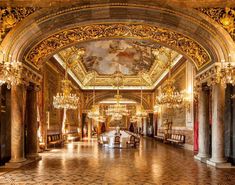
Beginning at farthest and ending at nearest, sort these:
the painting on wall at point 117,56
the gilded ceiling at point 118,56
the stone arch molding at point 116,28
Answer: the painting on wall at point 117,56 < the gilded ceiling at point 118,56 < the stone arch molding at point 116,28

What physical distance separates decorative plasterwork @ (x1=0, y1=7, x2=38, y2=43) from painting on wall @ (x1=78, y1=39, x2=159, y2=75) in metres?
10.5

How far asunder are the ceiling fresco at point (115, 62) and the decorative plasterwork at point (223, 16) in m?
7.84

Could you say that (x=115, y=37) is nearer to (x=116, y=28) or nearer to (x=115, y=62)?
(x=116, y=28)

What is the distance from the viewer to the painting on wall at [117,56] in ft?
69.2

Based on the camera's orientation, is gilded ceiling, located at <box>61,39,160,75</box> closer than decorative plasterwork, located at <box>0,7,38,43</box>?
No

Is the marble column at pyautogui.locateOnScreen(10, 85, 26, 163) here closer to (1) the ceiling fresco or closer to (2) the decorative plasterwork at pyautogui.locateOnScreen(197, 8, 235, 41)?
(2) the decorative plasterwork at pyautogui.locateOnScreen(197, 8, 235, 41)

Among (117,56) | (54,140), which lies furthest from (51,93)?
(117,56)

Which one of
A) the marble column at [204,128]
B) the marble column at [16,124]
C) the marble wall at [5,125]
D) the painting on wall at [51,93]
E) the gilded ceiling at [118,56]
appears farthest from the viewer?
the gilded ceiling at [118,56]

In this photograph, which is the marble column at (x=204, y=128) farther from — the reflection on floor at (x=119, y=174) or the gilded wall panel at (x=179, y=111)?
the gilded wall panel at (x=179, y=111)

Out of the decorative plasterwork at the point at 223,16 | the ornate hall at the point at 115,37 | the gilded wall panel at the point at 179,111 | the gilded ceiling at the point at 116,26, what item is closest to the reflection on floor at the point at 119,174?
the ornate hall at the point at 115,37

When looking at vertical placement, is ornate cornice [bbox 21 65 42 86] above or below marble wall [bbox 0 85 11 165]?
above

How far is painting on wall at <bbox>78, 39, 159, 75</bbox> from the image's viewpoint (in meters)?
21.1

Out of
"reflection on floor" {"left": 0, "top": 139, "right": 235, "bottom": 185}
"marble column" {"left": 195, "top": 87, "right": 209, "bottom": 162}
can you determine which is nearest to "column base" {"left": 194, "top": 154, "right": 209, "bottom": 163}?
"marble column" {"left": 195, "top": 87, "right": 209, "bottom": 162}

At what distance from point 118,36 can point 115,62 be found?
1341cm
